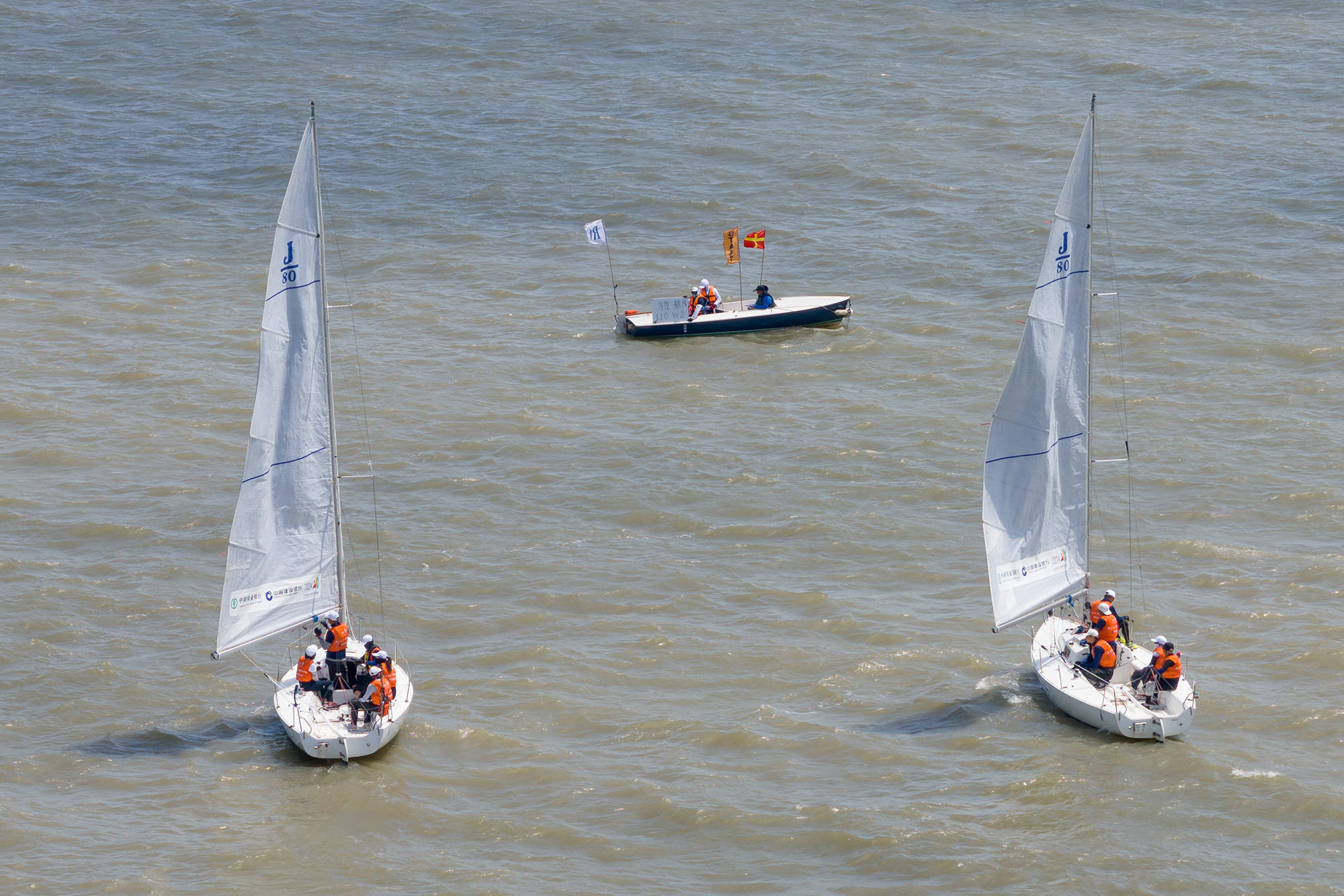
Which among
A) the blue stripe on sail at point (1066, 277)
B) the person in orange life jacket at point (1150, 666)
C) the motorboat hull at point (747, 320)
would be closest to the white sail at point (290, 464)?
the blue stripe on sail at point (1066, 277)

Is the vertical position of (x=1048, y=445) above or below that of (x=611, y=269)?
below

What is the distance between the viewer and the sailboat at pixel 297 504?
2455cm

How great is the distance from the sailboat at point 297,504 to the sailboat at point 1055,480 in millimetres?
10553

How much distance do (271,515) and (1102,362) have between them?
24.3m

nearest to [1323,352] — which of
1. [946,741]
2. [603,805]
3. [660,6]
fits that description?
[946,741]

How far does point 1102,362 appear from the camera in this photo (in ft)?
136

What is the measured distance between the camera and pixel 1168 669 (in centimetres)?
2502

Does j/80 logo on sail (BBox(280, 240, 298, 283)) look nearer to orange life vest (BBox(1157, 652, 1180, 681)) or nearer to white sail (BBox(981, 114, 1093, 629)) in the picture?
white sail (BBox(981, 114, 1093, 629))

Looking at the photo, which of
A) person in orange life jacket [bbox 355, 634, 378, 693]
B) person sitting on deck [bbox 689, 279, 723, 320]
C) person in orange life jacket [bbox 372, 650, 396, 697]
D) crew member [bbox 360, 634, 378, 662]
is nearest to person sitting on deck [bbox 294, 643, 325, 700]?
person in orange life jacket [bbox 355, 634, 378, 693]

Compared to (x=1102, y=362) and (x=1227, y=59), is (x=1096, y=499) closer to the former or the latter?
(x=1102, y=362)

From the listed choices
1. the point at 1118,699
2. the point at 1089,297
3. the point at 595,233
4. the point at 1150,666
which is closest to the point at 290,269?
the point at 1089,297

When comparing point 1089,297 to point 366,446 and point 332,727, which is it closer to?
point 332,727

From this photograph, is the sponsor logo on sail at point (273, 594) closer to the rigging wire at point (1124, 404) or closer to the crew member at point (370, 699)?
the crew member at point (370, 699)

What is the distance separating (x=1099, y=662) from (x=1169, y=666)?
122 centimetres
